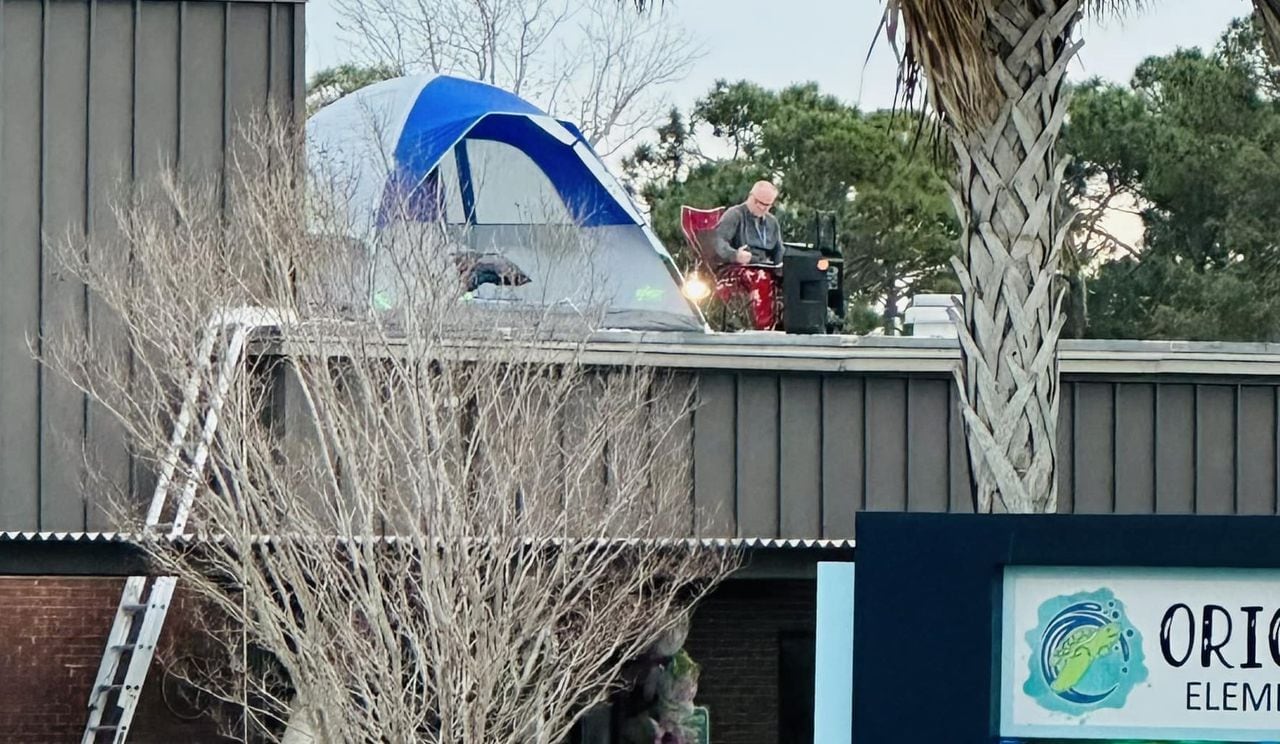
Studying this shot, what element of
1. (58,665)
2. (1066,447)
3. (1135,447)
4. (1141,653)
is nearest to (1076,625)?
(1141,653)

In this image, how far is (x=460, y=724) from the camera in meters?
12.0

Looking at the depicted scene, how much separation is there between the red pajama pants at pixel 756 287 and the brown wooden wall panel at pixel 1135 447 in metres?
2.80

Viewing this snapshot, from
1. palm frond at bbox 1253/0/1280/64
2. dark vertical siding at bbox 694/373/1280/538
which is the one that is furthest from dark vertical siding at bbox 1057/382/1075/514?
palm frond at bbox 1253/0/1280/64

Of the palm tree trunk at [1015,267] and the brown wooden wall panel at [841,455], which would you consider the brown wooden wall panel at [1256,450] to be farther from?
the palm tree trunk at [1015,267]

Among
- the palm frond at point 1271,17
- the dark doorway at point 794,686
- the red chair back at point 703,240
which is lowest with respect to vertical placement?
the dark doorway at point 794,686

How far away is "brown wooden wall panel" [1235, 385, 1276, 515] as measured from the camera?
13.8m

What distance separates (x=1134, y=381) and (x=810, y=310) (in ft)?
7.37

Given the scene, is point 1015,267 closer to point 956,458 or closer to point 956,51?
point 956,51

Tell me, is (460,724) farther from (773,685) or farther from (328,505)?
(773,685)

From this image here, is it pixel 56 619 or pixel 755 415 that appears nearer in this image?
pixel 755 415

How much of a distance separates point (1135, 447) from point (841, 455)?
180cm

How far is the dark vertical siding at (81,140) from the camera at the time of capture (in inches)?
508

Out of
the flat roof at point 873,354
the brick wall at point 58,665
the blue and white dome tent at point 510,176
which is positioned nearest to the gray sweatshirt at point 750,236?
the blue and white dome tent at point 510,176

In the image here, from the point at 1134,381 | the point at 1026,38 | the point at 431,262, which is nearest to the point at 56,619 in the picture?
the point at 431,262
